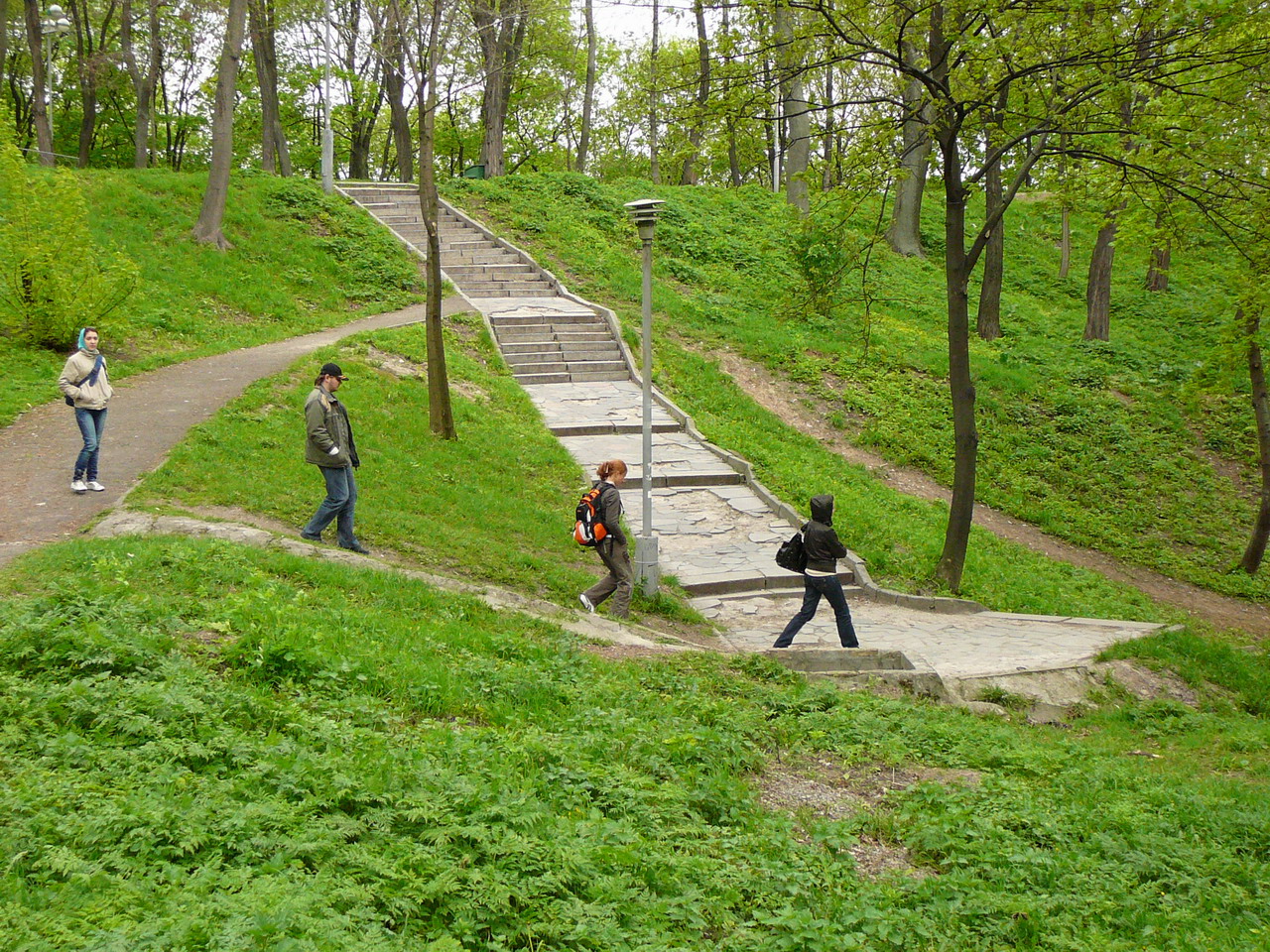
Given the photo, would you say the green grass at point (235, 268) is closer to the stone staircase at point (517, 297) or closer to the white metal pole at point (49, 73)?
the stone staircase at point (517, 297)

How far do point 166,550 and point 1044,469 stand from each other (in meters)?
15.9

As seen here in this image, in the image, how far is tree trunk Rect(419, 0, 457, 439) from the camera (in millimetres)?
12781

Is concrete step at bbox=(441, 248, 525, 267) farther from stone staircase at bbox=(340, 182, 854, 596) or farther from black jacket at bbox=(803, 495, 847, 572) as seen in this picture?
black jacket at bbox=(803, 495, 847, 572)

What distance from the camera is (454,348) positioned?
18.1m

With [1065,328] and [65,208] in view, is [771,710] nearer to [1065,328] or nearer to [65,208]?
[65,208]

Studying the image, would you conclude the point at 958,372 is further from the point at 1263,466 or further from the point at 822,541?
the point at 1263,466

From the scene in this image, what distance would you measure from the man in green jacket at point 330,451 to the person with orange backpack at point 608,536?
2.26 meters

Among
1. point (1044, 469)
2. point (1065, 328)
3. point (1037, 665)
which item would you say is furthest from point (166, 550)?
point (1065, 328)

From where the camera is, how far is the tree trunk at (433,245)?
503 inches

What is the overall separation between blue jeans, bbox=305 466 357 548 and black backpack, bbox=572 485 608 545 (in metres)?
2.23

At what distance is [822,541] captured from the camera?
918cm

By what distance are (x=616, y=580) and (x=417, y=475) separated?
12.7ft

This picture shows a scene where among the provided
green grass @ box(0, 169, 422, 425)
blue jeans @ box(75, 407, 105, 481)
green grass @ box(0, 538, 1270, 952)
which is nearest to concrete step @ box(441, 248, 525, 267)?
green grass @ box(0, 169, 422, 425)

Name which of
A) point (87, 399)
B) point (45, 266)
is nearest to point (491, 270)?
point (45, 266)
